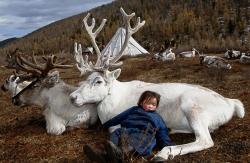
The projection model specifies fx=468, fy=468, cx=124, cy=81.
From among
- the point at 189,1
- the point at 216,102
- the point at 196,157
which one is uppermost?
the point at 189,1

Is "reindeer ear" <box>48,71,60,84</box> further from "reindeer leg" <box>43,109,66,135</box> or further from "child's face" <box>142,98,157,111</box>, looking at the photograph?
"child's face" <box>142,98,157,111</box>

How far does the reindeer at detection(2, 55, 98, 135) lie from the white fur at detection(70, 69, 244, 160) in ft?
1.40

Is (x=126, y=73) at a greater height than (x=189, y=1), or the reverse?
(x=189, y=1)

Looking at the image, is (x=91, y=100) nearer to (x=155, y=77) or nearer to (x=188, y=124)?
(x=188, y=124)

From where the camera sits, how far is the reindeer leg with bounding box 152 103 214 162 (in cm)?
493

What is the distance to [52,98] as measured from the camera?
7008 millimetres

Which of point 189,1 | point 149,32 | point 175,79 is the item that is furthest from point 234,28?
point 175,79

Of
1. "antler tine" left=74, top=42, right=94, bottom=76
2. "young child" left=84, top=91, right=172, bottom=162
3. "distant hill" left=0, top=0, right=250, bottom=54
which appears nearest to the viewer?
"young child" left=84, top=91, right=172, bottom=162

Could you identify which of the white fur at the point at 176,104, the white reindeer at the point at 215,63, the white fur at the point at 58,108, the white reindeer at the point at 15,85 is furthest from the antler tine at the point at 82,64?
the white reindeer at the point at 215,63

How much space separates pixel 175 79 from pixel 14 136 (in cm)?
683

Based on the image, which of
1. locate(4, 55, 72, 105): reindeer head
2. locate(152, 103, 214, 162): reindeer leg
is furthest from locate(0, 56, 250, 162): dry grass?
locate(4, 55, 72, 105): reindeer head

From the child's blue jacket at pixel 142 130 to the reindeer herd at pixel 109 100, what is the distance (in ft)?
0.78

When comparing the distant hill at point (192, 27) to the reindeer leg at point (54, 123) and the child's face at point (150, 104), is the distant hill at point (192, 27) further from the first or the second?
the child's face at point (150, 104)

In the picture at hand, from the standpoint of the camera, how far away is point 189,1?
69062 millimetres
